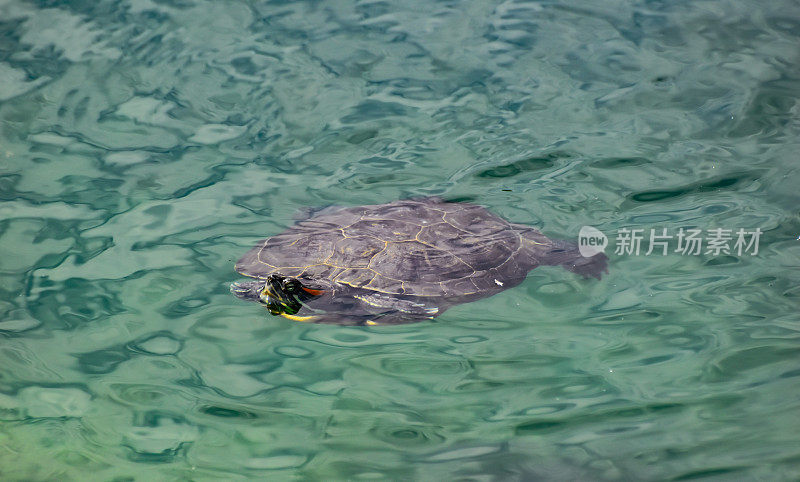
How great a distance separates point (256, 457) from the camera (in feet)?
13.6

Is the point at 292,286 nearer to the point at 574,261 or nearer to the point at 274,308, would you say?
the point at 274,308

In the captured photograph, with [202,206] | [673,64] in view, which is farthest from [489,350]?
[673,64]

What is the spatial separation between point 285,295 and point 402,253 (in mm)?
890

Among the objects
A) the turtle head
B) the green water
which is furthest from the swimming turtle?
the green water

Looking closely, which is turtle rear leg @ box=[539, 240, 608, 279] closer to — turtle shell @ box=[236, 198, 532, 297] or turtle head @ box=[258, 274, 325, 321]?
turtle shell @ box=[236, 198, 532, 297]

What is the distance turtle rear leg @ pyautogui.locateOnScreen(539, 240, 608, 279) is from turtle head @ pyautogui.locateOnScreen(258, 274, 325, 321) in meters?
1.72

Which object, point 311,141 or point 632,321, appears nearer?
point 632,321

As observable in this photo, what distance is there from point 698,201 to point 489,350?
2671 mm

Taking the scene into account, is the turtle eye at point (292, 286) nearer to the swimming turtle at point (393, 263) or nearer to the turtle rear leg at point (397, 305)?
the swimming turtle at point (393, 263)

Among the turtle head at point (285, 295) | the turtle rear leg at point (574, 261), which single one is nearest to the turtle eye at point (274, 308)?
the turtle head at point (285, 295)

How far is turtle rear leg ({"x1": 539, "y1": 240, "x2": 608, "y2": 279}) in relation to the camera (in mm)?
5371

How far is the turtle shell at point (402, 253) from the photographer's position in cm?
495

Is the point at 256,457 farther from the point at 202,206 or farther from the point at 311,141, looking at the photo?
the point at 311,141

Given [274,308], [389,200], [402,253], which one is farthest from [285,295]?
[389,200]
